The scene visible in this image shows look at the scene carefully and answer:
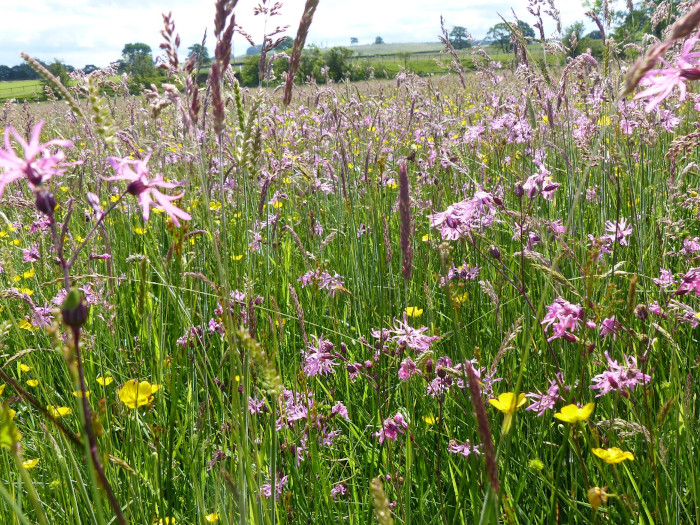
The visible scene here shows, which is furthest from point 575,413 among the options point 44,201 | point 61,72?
point 61,72

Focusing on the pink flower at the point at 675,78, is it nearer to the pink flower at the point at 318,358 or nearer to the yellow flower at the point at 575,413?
the yellow flower at the point at 575,413

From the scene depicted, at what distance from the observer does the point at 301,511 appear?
1431mm

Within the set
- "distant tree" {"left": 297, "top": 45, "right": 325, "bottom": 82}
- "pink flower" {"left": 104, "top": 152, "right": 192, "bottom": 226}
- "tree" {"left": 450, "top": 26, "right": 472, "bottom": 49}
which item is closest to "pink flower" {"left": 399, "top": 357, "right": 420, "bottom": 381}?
"pink flower" {"left": 104, "top": 152, "right": 192, "bottom": 226}

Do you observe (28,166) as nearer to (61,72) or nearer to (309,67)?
(61,72)

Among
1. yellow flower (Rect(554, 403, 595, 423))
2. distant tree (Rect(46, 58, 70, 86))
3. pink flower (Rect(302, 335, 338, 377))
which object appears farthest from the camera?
distant tree (Rect(46, 58, 70, 86))

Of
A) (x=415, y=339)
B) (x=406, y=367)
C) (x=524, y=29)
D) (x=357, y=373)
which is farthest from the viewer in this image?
(x=524, y=29)

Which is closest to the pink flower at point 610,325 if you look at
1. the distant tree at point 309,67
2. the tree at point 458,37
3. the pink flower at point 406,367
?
the pink flower at point 406,367

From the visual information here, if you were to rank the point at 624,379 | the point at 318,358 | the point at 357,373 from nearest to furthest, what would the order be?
the point at 624,379, the point at 318,358, the point at 357,373

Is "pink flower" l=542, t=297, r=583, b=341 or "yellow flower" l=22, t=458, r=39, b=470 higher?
"pink flower" l=542, t=297, r=583, b=341

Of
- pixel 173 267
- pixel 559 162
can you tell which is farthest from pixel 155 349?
pixel 559 162

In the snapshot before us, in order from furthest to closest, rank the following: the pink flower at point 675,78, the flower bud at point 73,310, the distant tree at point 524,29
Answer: the distant tree at point 524,29 < the pink flower at point 675,78 < the flower bud at point 73,310

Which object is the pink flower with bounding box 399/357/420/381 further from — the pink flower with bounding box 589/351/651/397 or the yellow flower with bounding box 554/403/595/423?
the pink flower with bounding box 589/351/651/397

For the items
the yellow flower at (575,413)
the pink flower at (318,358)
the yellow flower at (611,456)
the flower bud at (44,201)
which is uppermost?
the flower bud at (44,201)

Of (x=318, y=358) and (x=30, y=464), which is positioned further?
(x=318, y=358)
